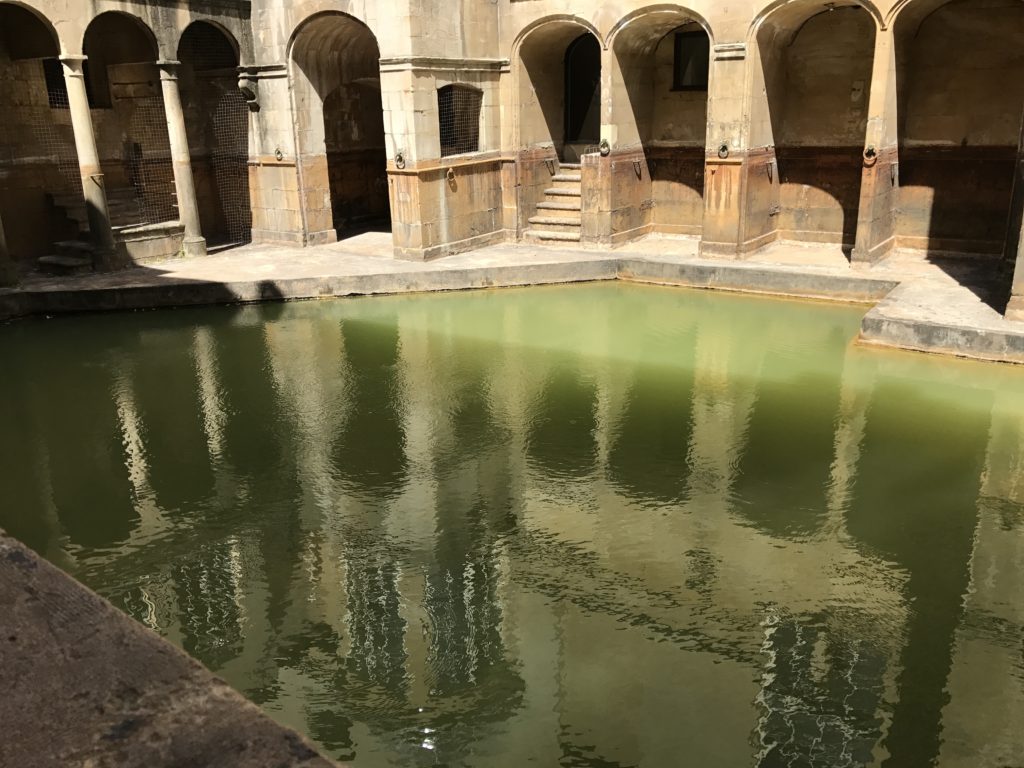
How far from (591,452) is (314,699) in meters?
3.60

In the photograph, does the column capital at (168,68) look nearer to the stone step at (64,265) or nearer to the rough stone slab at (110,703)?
the stone step at (64,265)

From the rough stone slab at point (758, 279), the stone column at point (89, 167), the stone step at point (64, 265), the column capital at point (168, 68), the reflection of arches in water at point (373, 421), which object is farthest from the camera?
the column capital at point (168, 68)

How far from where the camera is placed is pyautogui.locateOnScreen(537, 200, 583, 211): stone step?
1538 cm

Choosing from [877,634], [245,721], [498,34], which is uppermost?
[498,34]

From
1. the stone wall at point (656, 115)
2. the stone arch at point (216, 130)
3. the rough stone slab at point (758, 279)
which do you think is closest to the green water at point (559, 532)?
the rough stone slab at point (758, 279)

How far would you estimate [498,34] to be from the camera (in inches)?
574

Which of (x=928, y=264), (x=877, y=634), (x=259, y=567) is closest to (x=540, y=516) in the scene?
(x=259, y=567)

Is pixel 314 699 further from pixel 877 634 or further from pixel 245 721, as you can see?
pixel 877 634

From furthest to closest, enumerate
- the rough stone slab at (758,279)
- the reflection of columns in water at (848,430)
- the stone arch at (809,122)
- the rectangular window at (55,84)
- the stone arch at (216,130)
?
the stone arch at (216,130), the rectangular window at (55,84), the stone arch at (809,122), the rough stone slab at (758,279), the reflection of columns in water at (848,430)

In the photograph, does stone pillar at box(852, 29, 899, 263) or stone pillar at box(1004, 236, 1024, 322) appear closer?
stone pillar at box(1004, 236, 1024, 322)

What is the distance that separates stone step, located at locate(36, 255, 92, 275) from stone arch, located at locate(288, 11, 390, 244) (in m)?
3.66

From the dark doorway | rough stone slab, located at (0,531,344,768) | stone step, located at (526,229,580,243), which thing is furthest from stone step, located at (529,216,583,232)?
rough stone slab, located at (0,531,344,768)

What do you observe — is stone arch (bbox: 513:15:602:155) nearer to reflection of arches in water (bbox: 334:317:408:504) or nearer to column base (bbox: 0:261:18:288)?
reflection of arches in water (bbox: 334:317:408:504)

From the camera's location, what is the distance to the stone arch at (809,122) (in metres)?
13.2
